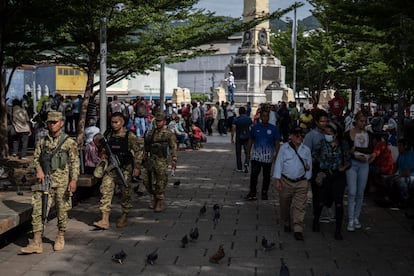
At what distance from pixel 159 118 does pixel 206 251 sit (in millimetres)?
2803

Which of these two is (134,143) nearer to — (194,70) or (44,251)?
(44,251)

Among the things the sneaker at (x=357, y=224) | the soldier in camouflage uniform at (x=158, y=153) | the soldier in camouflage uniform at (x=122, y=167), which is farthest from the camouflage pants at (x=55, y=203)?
the sneaker at (x=357, y=224)

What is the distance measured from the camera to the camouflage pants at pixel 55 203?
22.9ft

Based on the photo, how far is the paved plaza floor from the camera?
6.52 meters

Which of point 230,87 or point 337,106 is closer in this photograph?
point 337,106

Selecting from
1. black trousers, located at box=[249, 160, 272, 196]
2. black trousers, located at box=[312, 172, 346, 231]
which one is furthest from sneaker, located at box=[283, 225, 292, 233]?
black trousers, located at box=[249, 160, 272, 196]

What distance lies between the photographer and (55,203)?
286 inches

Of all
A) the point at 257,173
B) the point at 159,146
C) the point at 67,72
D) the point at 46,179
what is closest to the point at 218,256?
the point at 46,179

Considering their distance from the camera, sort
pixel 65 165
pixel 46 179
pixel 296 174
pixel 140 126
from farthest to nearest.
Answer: pixel 140 126, pixel 296 174, pixel 65 165, pixel 46 179

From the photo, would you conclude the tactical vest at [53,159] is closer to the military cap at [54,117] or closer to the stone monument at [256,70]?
the military cap at [54,117]

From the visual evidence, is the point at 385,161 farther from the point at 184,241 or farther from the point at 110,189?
the point at 110,189

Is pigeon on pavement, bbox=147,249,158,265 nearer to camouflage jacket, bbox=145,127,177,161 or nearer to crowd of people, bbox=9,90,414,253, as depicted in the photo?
crowd of people, bbox=9,90,414,253

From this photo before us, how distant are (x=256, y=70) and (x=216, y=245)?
29944 mm

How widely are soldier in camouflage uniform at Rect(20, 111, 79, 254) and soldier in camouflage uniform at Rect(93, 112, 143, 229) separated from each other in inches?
39.6
